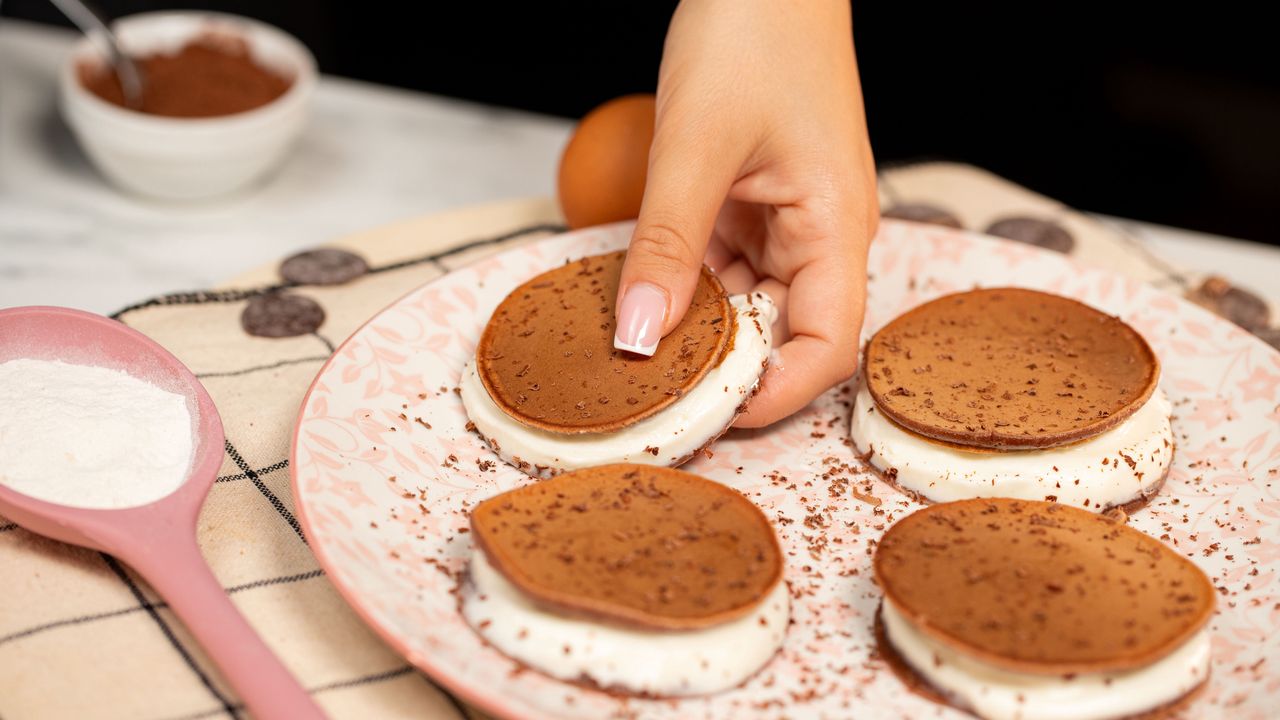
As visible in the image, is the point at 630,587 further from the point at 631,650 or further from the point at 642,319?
the point at 642,319

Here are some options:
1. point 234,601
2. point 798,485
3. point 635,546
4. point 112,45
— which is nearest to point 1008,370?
point 798,485

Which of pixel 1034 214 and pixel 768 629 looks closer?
pixel 768 629

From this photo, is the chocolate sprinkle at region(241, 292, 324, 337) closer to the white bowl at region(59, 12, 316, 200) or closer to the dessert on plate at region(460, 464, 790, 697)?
the white bowl at region(59, 12, 316, 200)

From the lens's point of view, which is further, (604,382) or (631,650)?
(604,382)

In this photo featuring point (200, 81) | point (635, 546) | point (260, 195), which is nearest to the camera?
point (635, 546)

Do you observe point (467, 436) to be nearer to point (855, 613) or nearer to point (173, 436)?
point (173, 436)

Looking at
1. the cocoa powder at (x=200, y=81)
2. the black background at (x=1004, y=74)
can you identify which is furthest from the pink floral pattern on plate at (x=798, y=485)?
the black background at (x=1004, y=74)

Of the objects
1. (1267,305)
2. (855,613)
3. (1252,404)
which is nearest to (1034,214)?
(1267,305)
